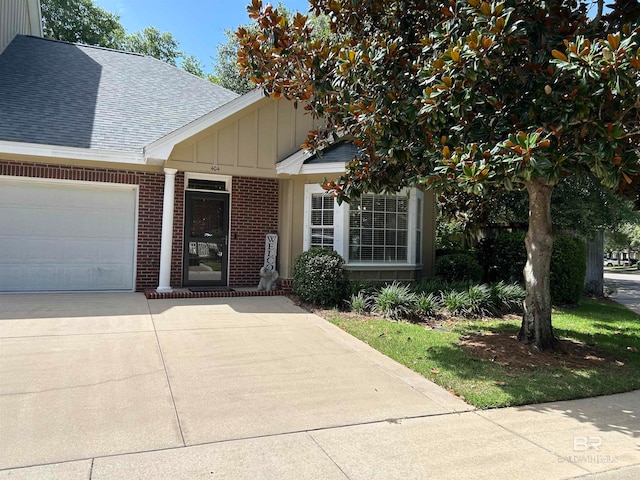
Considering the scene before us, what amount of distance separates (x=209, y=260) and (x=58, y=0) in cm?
2049

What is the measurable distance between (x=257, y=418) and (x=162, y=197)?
711cm

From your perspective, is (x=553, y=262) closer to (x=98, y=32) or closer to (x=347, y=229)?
(x=347, y=229)

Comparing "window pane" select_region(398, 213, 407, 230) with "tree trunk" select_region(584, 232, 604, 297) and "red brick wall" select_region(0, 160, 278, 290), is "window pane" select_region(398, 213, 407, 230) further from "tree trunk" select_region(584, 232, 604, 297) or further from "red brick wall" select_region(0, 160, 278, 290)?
"tree trunk" select_region(584, 232, 604, 297)

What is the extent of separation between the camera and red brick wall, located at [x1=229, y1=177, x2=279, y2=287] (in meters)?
10.1

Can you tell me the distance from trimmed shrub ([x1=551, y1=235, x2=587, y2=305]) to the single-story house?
296cm

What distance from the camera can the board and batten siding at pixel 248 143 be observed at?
9.19 m

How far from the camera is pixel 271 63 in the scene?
6.15 meters

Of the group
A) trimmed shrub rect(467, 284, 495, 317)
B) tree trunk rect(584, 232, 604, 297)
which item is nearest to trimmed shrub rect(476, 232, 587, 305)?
trimmed shrub rect(467, 284, 495, 317)

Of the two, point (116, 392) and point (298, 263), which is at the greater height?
point (298, 263)

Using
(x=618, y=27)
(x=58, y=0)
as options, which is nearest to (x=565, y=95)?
(x=618, y=27)

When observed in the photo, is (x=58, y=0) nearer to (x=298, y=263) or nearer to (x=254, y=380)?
(x=298, y=263)

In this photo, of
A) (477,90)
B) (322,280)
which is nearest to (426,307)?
(322,280)

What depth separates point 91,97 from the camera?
409 inches

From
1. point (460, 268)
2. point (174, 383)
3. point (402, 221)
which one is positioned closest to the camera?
point (174, 383)
